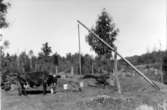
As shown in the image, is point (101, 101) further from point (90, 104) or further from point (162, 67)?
point (162, 67)

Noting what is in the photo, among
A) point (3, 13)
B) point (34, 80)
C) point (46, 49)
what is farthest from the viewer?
point (46, 49)

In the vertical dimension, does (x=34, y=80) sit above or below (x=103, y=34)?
below

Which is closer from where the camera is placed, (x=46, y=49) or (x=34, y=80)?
(x=34, y=80)

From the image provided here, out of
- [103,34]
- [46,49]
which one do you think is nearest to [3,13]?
[103,34]

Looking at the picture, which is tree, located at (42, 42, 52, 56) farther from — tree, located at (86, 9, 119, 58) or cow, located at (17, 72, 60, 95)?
cow, located at (17, 72, 60, 95)

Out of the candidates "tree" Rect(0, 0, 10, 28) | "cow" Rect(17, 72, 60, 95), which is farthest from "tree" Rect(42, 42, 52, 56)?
"cow" Rect(17, 72, 60, 95)

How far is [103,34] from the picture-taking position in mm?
26078

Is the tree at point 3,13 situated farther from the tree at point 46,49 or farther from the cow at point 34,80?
the tree at point 46,49

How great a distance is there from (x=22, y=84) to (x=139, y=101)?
27.7 ft

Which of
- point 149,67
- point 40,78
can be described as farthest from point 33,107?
point 149,67

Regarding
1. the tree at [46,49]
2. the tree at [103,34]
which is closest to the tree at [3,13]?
the tree at [103,34]

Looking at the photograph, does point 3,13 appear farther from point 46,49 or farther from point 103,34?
point 46,49

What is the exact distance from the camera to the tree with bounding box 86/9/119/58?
2595cm

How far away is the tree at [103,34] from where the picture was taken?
25953 millimetres
